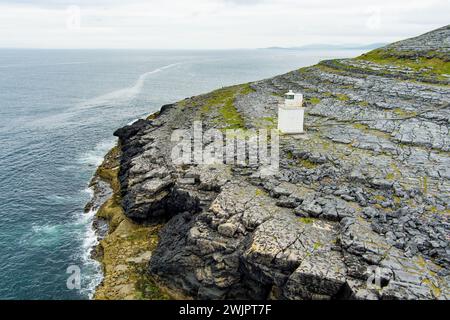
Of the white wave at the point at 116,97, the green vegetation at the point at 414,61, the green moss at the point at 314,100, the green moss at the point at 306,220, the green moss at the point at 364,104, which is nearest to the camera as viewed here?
the green moss at the point at 306,220

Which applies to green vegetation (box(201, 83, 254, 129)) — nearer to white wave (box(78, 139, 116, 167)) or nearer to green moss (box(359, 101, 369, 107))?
green moss (box(359, 101, 369, 107))

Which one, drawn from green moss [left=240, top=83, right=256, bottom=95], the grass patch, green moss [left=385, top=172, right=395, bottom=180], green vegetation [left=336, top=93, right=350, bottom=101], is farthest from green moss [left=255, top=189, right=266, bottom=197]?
green moss [left=240, top=83, right=256, bottom=95]


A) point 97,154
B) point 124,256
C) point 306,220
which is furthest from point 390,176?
point 97,154

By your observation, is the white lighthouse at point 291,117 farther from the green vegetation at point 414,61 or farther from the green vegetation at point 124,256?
the green vegetation at point 414,61

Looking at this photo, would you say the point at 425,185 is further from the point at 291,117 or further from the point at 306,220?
the point at 291,117

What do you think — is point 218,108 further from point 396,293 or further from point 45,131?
point 396,293

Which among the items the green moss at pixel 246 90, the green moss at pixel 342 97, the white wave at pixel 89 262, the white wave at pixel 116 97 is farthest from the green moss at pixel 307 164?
the white wave at pixel 116 97

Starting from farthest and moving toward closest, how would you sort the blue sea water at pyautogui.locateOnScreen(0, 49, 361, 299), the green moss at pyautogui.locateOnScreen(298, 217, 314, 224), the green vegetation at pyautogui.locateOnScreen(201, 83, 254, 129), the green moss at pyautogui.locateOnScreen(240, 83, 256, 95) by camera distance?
1. the green moss at pyautogui.locateOnScreen(240, 83, 256, 95)
2. the green vegetation at pyautogui.locateOnScreen(201, 83, 254, 129)
3. the blue sea water at pyautogui.locateOnScreen(0, 49, 361, 299)
4. the green moss at pyautogui.locateOnScreen(298, 217, 314, 224)

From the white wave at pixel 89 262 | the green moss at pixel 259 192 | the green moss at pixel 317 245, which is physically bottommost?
the white wave at pixel 89 262
